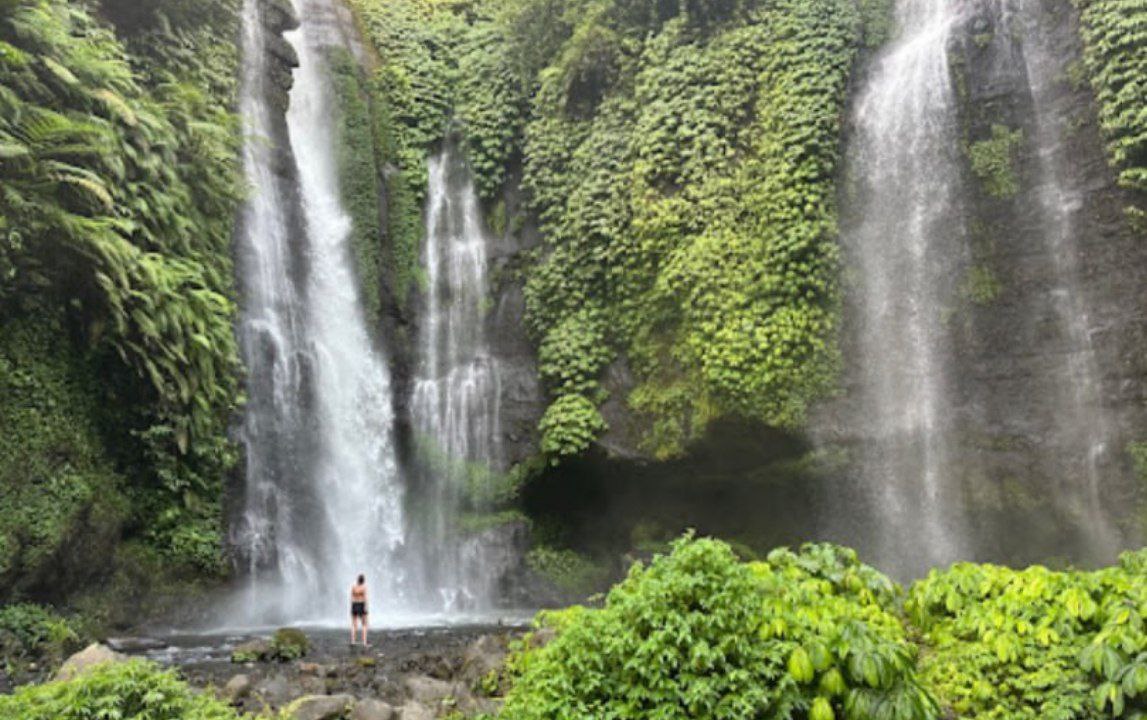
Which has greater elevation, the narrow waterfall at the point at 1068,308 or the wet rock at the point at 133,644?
the narrow waterfall at the point at 1068,308

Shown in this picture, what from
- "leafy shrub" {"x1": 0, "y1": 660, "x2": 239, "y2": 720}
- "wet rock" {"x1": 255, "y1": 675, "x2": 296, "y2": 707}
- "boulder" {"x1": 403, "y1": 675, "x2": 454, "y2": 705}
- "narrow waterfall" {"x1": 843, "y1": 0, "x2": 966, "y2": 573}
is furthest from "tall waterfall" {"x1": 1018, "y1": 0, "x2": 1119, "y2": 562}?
"leafy shrub" {"x1": 0, "y1": 660, "x2": 239, "y2": 720}

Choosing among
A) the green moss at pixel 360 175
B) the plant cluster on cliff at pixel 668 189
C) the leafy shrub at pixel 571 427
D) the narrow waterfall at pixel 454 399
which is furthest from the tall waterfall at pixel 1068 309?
the green moss at pixel 360 175

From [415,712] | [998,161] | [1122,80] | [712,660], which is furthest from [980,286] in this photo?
[712,660]

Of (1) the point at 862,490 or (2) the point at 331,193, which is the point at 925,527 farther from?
(2) the point at 331,193

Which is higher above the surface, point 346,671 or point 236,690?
point 236,690

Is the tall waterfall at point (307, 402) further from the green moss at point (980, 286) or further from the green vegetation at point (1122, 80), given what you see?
the green vegetation at point (1122, 80)

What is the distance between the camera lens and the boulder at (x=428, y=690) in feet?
23.0

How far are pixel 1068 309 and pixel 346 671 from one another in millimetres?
11576

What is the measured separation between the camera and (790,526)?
1508cm

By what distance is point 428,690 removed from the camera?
7.21 m

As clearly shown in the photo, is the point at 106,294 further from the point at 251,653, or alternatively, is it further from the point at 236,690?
the point at 236,690

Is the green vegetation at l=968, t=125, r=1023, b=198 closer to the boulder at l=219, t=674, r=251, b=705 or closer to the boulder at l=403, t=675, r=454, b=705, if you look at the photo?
the boulder at l=403, t=675, r=454, b=705

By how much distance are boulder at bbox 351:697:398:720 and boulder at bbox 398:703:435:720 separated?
0.06 m

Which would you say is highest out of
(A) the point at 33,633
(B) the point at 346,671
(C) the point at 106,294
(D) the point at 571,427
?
(C) the point at 106,294
